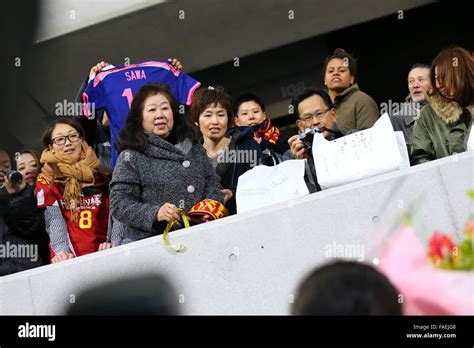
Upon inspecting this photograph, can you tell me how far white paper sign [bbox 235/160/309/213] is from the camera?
4.83m

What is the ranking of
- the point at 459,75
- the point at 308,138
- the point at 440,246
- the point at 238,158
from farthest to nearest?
the point at 238,158, the point at 308,138, the point at 459,75, the point at 440,246

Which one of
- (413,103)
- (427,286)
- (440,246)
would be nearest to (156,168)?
(440,246)

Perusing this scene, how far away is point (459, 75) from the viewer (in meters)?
4.96

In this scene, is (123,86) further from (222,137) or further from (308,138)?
(308,138)

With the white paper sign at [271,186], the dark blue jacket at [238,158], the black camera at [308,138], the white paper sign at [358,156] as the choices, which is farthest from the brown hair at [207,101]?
the white paper sign at [358,156]

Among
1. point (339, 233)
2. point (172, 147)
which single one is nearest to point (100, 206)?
point (172, 147)

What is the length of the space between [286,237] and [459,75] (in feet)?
4.06

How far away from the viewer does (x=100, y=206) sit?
5406 mm

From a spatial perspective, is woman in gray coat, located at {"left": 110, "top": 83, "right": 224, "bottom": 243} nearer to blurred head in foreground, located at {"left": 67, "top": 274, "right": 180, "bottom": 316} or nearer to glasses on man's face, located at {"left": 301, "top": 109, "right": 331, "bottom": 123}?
blurred head in foreground, located at {"left": 67, "top": 274, "right": 180, "bottom": 316}

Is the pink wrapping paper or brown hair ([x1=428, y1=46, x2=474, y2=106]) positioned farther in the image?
brown hair ([x1=428, y1=46, x2=474, y2=106])

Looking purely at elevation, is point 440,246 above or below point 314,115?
below

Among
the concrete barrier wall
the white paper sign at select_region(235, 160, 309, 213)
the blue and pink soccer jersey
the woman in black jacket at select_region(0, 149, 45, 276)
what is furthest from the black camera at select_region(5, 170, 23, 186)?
the white paper sign at select_region(235, 160, 309, 213)

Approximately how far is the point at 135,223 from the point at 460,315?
1847 mm

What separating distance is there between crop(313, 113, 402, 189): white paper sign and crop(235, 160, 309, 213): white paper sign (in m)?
0.11
